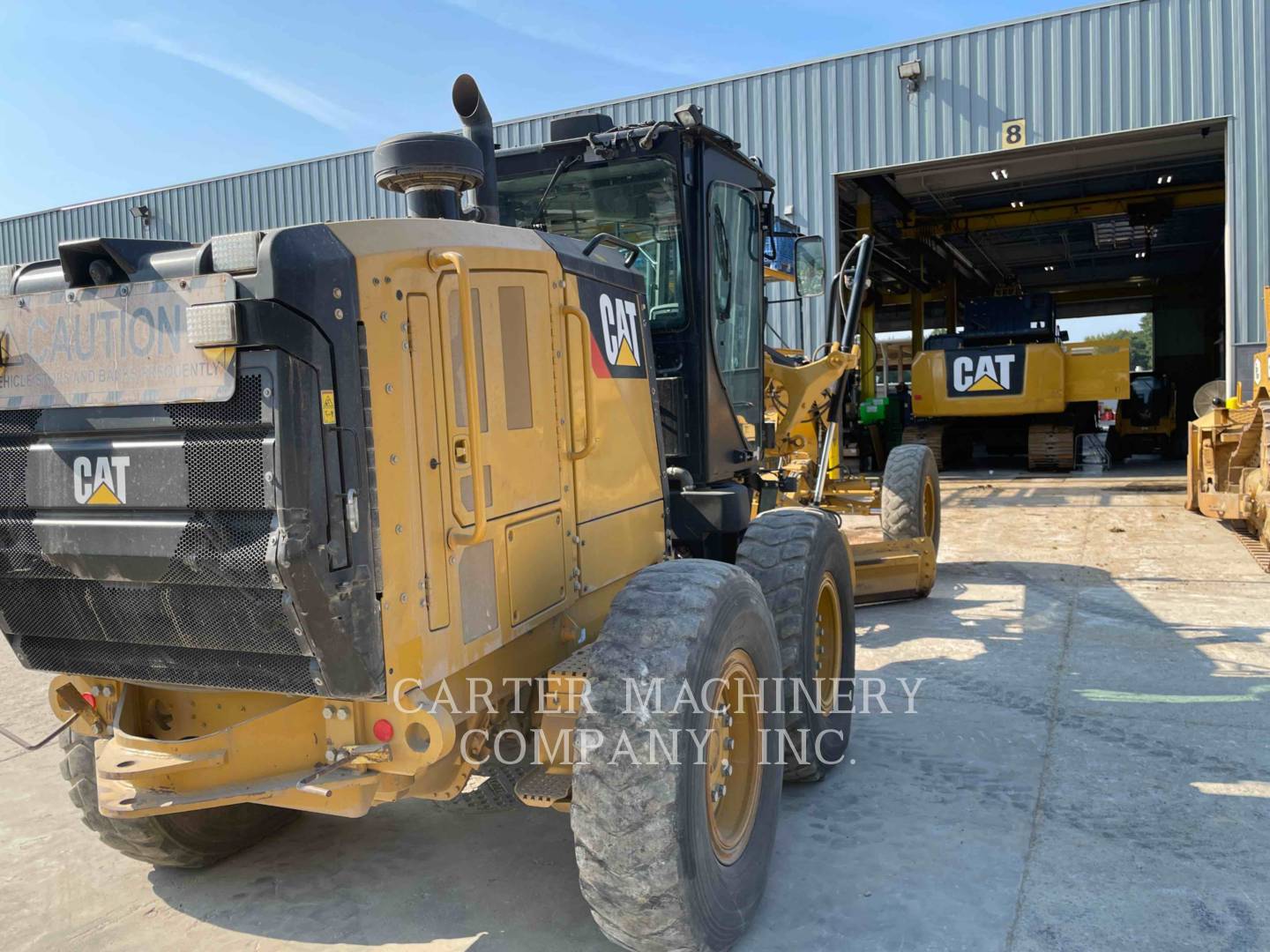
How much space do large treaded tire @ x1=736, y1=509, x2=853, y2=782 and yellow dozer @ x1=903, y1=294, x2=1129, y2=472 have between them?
14.2 metres

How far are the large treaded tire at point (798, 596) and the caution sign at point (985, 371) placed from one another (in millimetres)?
14185

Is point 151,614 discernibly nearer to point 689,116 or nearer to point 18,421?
point 18,421

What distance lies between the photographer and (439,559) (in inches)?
99.0

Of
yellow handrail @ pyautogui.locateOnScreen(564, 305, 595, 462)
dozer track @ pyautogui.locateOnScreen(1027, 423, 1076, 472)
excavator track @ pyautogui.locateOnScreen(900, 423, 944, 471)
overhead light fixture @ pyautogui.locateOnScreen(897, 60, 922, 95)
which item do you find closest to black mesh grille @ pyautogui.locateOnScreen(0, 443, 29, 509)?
yellow handrail @ pyautogui.locateOnScreen(564, 305, 595, 462)

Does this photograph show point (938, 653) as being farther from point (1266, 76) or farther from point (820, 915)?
point (1266, 76)

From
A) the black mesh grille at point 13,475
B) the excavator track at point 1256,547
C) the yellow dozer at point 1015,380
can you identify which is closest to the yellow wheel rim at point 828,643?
the black mesh grille at point 13,475

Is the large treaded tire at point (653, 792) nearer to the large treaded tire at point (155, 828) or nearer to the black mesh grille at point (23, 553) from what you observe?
the black mesh grille at point (23, 553)

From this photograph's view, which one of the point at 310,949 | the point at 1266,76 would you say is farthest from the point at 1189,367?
the point at 310,949

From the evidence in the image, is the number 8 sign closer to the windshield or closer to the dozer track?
the dozer track

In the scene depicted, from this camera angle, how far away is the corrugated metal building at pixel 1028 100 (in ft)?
43.2

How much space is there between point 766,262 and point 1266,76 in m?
11.3

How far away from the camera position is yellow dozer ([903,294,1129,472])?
56.2 feet

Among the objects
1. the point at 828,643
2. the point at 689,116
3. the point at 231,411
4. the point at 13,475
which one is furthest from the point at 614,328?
the point at 828,643

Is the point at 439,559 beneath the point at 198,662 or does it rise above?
above
